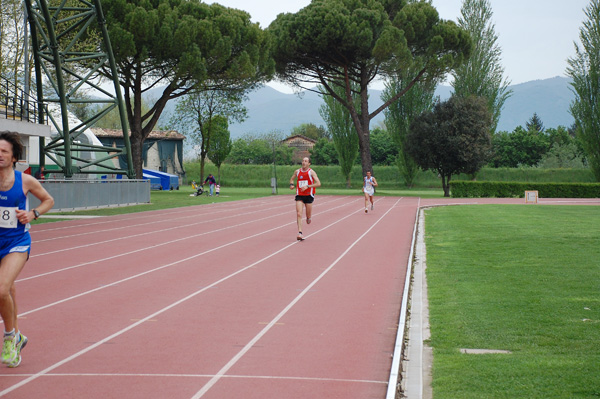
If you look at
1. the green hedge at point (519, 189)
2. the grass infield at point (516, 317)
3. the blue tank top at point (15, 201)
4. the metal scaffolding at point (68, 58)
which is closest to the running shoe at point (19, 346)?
the blue tank top at point (15, 201)

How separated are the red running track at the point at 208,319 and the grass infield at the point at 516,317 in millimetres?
553

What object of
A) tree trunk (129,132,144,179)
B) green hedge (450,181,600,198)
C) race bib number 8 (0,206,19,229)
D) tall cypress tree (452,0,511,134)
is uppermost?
tall cypress tree (452,0,511,134)

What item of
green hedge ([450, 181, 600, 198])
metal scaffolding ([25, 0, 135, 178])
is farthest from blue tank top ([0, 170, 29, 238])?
green hedge ([450, 181, 600, 198])

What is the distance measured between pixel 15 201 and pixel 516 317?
490 cm

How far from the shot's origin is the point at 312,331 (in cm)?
685

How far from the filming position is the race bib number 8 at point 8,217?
5.41 metres

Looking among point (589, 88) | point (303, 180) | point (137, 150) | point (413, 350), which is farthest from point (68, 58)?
point (589, 88)

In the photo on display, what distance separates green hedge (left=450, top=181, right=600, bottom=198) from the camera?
155ft

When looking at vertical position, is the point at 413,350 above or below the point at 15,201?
below

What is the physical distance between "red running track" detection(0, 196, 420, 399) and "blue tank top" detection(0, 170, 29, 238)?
1.05 metres

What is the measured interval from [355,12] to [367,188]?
77.6 feet

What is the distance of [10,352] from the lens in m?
5.41

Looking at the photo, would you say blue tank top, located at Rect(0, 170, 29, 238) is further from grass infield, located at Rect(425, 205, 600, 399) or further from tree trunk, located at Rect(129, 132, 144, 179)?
tree trunk, located at Rect(129, 132, 144, 179)

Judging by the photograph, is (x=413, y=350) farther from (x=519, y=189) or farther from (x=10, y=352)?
(x=519, y=189)
